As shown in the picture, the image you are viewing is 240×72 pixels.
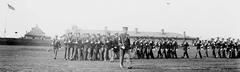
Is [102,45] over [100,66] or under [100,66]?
over

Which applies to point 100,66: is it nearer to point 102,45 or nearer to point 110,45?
point 110,45

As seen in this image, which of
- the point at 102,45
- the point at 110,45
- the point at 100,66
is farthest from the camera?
the point at 102,45

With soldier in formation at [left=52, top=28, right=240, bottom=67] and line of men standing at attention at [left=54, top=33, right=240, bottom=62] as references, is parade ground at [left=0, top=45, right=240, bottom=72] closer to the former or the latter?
soldier in formation at [left=52, top=28, right=240, bottom=67]

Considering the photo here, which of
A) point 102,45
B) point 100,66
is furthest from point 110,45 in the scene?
point 100,66

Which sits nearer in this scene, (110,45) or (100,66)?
(100,66)

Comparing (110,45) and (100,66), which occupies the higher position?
(110,45)

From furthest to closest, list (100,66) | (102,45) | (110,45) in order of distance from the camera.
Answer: (102,45)
(110,45)
(100,66)

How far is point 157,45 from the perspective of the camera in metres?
23.5

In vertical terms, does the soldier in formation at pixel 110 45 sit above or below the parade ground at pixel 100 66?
above

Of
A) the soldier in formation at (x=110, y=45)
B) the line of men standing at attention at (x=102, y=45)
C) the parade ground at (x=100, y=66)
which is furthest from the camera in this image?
the line of men standing at attention at (x=102, y=45)

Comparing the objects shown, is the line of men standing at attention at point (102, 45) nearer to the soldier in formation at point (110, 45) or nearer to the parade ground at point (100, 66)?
the soldier in formation at point (110, 45)

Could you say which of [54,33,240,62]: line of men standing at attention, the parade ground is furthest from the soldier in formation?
the parade ground

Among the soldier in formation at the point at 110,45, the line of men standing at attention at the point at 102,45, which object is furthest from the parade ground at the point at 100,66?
the line of men standing at attention at the point at 102,45

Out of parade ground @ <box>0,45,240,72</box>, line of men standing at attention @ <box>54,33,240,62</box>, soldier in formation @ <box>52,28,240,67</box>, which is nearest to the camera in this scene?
parade ground @ <box>0,45,240,72</box>
